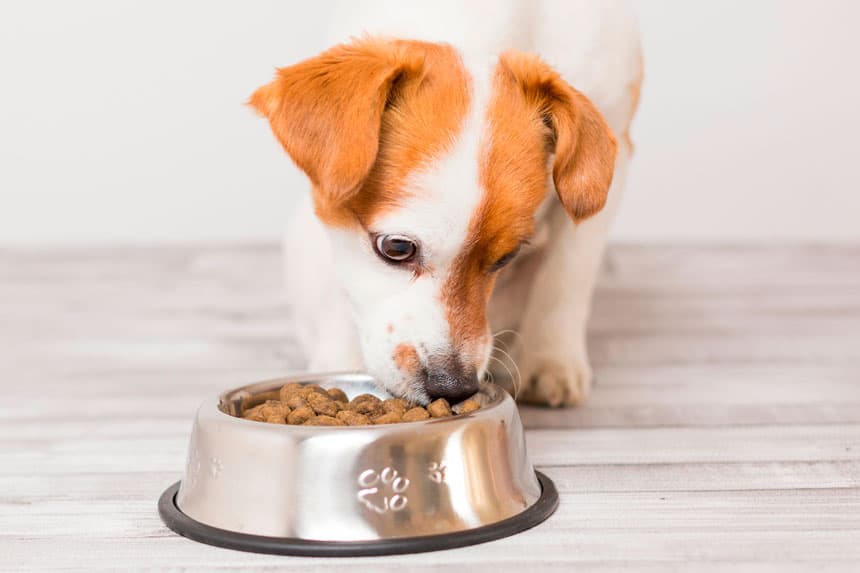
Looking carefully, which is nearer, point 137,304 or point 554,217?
point 554,217

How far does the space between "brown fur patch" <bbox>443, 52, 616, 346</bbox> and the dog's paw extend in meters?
0.51

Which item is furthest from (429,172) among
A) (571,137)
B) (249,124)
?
(249,124)

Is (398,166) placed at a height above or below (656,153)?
above

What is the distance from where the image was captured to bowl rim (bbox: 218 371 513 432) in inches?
62.7

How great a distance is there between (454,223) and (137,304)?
2.12 meters

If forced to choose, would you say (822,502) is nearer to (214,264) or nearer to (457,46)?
(457,46)

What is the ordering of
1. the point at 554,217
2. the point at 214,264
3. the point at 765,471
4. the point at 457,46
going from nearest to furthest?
1. the point at 765,471
2. the point at 457,46
3. the point at 554,217
4. the point at 214,264

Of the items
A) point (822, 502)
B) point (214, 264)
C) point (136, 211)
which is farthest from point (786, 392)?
point (136, 211)

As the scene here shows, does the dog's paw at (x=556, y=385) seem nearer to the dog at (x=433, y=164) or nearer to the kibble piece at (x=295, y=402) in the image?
the dog at (x=433, y=164)

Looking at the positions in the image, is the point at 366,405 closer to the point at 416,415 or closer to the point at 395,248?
the point at 416,415

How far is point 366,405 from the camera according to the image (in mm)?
1798

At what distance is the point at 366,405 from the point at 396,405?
0.05m

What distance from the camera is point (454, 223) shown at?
1.72 m

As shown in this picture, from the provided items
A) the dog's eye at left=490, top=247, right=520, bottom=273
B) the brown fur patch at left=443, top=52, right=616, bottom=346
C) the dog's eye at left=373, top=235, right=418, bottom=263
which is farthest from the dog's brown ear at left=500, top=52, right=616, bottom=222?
the dog's eye at left=373, top=235, right=418, bottom=263
